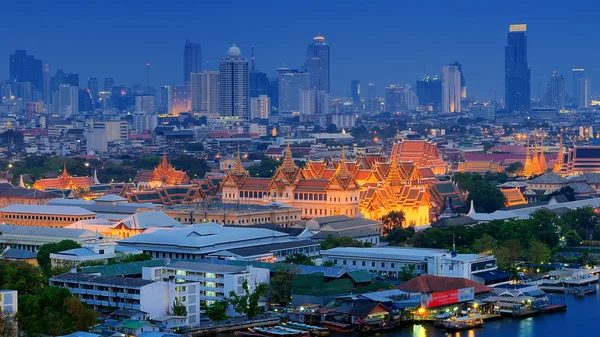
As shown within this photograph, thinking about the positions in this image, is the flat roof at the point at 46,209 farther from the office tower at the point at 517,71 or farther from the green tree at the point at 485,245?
the office tower at the point at 517,71

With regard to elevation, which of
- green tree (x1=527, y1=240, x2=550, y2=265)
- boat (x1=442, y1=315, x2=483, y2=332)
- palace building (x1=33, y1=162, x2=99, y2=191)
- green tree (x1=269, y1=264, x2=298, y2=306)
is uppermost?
palace building (x1=33, y1=162, x2=99, y2=191)

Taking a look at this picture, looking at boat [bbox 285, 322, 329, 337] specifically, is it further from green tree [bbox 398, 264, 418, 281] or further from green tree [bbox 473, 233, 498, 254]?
green tree [bbox 473, 233, 498, 254]

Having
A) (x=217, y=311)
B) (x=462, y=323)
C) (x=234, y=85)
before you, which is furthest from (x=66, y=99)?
(x=462, y=323)

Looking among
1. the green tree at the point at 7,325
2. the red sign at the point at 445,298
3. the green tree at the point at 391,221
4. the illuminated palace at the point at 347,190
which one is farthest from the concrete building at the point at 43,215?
the green tree at the point at 7,325

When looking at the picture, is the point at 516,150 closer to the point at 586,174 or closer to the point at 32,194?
the point at 586,174

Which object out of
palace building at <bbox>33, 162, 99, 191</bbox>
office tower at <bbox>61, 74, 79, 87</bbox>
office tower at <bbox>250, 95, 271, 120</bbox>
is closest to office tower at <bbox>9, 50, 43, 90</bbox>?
office tower at <bbox>61, 74, 79, 87</bbox>
